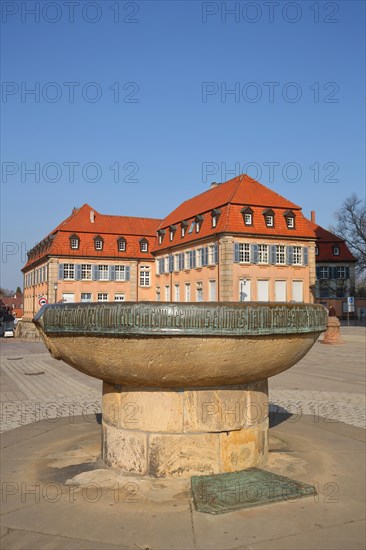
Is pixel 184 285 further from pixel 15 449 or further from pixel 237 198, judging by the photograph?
pixel 15 449

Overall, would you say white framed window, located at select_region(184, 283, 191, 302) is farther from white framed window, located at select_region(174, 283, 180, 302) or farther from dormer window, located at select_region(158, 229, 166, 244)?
dormer window, located at select_region(158, 229, 166, 244)

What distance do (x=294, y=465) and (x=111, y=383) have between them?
1694 millimetres

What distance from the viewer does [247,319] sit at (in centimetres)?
380

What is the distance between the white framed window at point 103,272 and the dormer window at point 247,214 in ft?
49.0

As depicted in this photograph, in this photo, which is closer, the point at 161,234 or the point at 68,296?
the point at 68,296

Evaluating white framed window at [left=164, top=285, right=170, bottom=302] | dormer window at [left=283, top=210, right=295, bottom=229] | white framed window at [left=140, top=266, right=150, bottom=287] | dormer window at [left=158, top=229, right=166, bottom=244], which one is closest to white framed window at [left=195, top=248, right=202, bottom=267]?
white framed window at [left=164, top=285, right=170, bottom=302]

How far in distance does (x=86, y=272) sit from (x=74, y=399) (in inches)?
1520

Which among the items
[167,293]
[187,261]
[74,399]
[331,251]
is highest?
[331,251]

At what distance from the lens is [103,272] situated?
47.6 m

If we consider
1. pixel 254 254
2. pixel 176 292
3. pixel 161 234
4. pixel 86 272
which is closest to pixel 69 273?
pixel 86 272

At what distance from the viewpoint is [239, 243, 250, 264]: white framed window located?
38188 millimetres

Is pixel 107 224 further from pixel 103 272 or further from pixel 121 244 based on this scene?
pixel 103 272

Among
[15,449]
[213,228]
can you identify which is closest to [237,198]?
[213,228]

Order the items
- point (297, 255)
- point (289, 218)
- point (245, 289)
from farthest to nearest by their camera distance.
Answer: point (289, 218)
point (297, 255)
point (245, 289)
